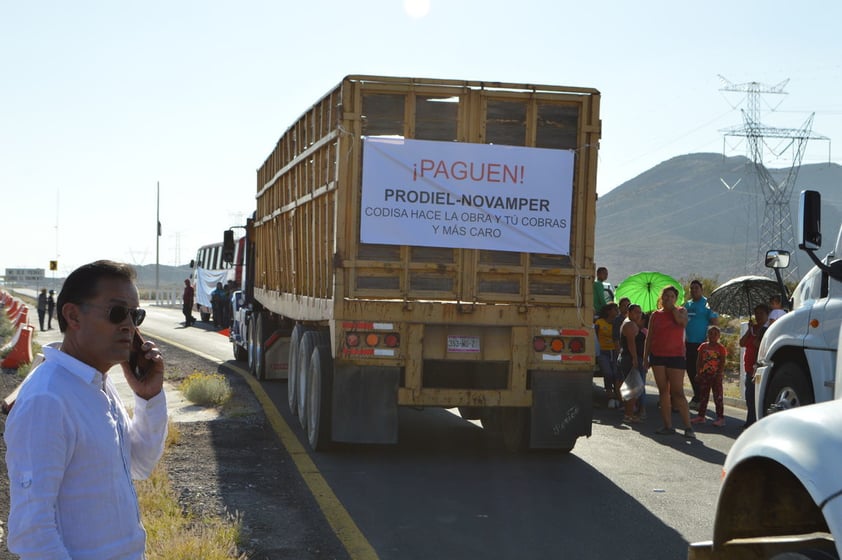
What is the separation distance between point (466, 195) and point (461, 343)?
1458 mm

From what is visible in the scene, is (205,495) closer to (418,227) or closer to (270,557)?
(270,557)

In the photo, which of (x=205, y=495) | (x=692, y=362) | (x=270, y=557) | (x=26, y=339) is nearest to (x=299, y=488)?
(x=205, y=495)

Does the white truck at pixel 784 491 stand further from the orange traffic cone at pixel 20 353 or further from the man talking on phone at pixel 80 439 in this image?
the orange traffic cone at pixel 20 353

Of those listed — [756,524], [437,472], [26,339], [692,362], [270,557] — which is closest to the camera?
[756,524]

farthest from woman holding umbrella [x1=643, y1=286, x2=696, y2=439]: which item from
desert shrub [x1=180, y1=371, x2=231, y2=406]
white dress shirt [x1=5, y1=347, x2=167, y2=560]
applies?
white dress shirt [x1=5, y1=347, x2=167, y2=560]

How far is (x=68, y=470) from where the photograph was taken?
3100mm

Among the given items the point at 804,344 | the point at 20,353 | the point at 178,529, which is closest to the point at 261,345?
the point at 20,353

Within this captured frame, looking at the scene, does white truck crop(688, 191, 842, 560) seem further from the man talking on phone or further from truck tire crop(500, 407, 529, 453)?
truck tire crop(500, 407, 529, 453)

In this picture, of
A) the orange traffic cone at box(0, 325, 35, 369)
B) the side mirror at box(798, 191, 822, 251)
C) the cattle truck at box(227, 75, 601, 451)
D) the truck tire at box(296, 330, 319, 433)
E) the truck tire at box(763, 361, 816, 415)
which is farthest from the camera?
the orange traffic cone at box(0, 325, 35, 369)

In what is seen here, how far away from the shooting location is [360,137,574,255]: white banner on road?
10.4 metres

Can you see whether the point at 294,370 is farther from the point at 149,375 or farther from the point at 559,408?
the point at 149,375

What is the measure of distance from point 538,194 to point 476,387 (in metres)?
2.04

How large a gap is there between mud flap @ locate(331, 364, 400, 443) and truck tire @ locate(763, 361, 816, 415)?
357cm

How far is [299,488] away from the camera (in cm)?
909
